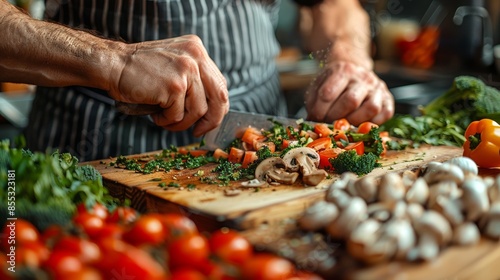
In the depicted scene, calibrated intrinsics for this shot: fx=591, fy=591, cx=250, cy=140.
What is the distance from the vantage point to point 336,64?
9.14 ft

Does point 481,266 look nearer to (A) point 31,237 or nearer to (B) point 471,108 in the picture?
(A) point 31,237

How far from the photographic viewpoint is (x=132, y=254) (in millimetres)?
981

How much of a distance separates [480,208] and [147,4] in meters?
1.67

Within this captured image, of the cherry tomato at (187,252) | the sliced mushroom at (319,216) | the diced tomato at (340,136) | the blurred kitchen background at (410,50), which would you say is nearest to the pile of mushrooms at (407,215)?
the sliced mushroom at (319,216)

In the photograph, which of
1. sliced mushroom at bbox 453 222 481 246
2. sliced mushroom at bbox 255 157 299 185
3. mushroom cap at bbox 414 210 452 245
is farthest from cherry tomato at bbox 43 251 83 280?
sliced mushroom at bbox 255 157 299 185

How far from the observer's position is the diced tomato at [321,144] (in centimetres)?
203

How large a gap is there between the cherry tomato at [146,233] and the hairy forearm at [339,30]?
79.3 inches

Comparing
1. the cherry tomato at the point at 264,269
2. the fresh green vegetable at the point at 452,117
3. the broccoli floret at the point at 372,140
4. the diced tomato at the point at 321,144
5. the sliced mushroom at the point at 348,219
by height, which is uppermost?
A: the cherry tomato at the point at 264,269

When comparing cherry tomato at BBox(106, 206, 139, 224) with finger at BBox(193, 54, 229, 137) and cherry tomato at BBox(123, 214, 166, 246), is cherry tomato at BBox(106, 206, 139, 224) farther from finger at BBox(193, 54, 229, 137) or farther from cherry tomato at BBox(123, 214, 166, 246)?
finger at BBox(193, 54, 229, 137)

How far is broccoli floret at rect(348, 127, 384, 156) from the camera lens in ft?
6.95

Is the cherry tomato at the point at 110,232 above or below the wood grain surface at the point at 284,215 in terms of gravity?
above

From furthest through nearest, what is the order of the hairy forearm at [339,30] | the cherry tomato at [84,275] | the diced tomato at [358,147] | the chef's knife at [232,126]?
the hairy forearm at [339,30], the chef's knife at [232,126], the diced tomato at [358,147], the cherry tomato at [84,275]

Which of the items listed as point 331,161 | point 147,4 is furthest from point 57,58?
point 331,161

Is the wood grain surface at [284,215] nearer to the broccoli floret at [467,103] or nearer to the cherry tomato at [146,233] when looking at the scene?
the cherry tomato at [146,233]
